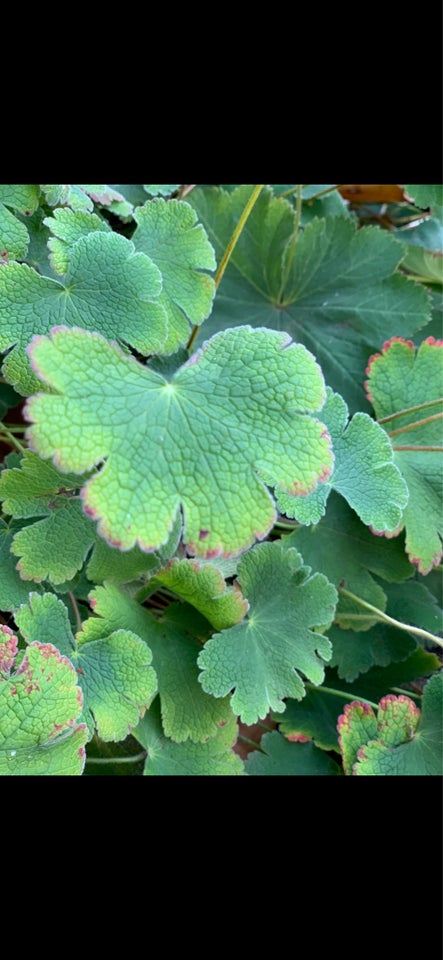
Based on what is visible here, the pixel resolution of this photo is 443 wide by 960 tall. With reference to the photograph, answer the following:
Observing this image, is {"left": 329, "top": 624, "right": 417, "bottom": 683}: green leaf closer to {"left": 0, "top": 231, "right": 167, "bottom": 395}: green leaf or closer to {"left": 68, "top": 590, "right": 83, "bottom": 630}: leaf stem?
→ {"left": 68, "top": 590, "right": 83, "bottom": 630}: leaf stem

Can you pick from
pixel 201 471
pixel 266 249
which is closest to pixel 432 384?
pixel 266 249

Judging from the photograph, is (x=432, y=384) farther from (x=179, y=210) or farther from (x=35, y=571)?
(x=35, y=571)

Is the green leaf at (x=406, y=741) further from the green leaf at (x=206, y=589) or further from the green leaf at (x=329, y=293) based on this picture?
the green leaf at (x=329, y=293)

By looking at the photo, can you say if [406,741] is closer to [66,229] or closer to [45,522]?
[45,522]

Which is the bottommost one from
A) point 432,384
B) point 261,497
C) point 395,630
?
point 395,630

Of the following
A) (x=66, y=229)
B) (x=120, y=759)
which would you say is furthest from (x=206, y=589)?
(x=66, y=229)
